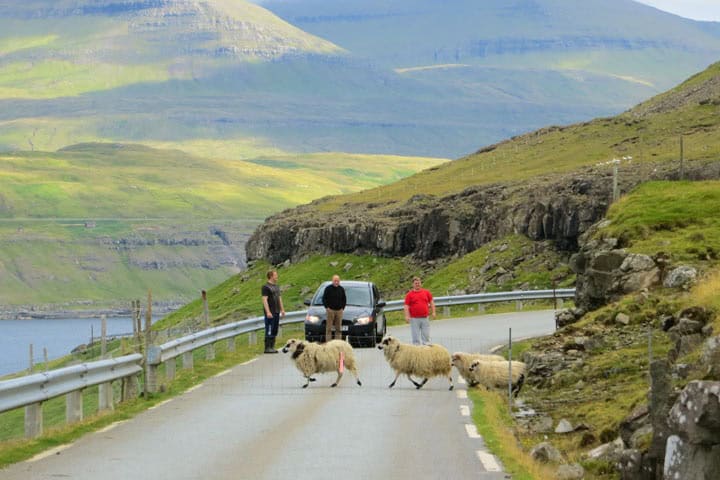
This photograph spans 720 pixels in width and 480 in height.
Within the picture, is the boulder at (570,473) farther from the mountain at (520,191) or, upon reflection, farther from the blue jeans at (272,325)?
the mountain at (520,191)

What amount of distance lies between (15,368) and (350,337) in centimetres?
8238

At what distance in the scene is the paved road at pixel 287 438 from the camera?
15438 mm

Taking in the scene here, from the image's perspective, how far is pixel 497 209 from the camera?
83500 mm

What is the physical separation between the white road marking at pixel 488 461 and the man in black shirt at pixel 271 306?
47.5 ft

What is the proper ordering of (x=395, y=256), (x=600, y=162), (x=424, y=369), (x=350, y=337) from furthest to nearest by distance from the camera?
1. (x=600, y=162)
2. (x=395, y=256)
3. (x=350, y=337)
4. (x=424, y=369)

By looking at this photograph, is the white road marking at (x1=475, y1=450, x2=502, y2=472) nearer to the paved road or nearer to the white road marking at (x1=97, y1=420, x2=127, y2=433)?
the paved road

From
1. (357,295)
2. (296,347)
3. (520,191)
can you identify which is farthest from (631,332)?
(520,191)

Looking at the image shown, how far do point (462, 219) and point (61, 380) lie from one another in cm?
6870

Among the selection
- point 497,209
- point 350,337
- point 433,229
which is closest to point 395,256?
point 433,229

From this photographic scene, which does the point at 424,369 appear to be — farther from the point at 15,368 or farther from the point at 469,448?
the point at 15,368

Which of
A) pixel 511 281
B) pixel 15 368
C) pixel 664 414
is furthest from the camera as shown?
pixel 15 368

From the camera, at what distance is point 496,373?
24.5m

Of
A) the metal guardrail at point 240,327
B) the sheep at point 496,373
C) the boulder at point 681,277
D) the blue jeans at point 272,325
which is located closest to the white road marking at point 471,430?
the sheep at point 496,373

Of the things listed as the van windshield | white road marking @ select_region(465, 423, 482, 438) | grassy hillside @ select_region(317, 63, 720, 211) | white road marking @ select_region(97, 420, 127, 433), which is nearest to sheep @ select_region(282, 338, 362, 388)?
white road marking @ select_region(97, 420, 127, 433)
